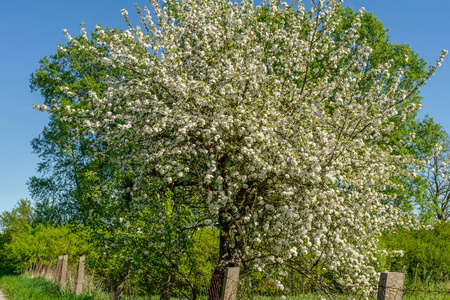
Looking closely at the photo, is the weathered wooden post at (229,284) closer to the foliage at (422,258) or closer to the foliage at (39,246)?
the foliage at (422,258)

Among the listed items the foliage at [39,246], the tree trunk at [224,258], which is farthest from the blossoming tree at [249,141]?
the foliage at [39,246]

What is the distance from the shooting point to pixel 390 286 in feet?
15.8

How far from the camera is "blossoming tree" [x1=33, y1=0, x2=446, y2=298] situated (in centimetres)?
723

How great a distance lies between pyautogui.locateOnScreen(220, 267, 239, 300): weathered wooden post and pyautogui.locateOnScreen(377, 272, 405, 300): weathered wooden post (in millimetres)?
1833

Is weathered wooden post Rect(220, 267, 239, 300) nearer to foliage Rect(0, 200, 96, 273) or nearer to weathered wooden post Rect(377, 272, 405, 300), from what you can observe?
weathered wooden post Rect(377, 272, 405, 300)

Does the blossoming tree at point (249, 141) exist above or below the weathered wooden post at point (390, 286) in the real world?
above

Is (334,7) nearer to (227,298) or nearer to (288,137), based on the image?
(288,137)

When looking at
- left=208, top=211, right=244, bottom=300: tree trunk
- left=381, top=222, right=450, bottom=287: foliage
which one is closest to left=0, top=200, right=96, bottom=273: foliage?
left=208, top=211, right=244, bottom=300: tree trunk

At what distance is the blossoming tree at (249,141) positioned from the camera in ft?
23.7

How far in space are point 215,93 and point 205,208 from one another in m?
2.86

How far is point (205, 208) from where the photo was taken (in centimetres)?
925

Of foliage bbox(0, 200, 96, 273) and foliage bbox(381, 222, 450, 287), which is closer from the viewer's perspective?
foliage bbox(381, 222, 450, 287)

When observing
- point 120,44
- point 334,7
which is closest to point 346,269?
point 334,7

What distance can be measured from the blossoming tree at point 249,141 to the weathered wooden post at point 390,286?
1.85 meters
